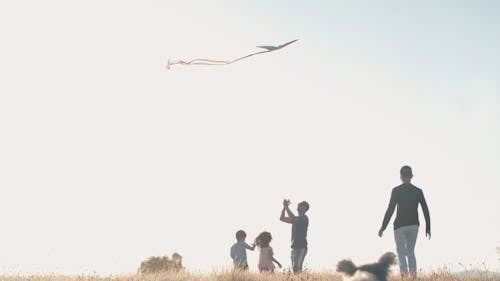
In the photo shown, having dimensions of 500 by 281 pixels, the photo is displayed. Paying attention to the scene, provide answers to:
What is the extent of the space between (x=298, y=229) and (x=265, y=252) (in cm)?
145

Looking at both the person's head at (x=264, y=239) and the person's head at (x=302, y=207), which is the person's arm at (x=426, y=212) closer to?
the person's head at (x=302, y=207)

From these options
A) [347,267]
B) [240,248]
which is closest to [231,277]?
[240,248]

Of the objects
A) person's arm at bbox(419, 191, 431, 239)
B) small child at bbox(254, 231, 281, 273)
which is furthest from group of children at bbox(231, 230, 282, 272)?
person's arm at bbox(419, 191, 431, 239)

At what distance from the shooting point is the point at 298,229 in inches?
619

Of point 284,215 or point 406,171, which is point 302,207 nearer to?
point 284,215

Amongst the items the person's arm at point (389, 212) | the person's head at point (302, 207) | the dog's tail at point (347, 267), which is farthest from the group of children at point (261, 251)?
the dog's tail at point (347, 267)

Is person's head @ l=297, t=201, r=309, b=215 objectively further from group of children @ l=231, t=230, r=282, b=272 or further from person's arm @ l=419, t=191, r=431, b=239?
person's arm @ l=419, t=191, r=431, b=239

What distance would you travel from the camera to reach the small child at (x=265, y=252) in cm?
1650

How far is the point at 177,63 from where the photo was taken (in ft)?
41.5

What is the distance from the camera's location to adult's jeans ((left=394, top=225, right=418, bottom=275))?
12836 millimetres

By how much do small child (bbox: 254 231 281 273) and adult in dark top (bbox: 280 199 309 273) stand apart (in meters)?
0.71

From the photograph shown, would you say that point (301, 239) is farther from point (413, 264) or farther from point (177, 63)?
point (177, 63)

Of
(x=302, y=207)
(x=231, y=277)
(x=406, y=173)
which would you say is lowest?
(x=231, y=277)

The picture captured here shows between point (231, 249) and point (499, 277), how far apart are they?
7405 millimetres
